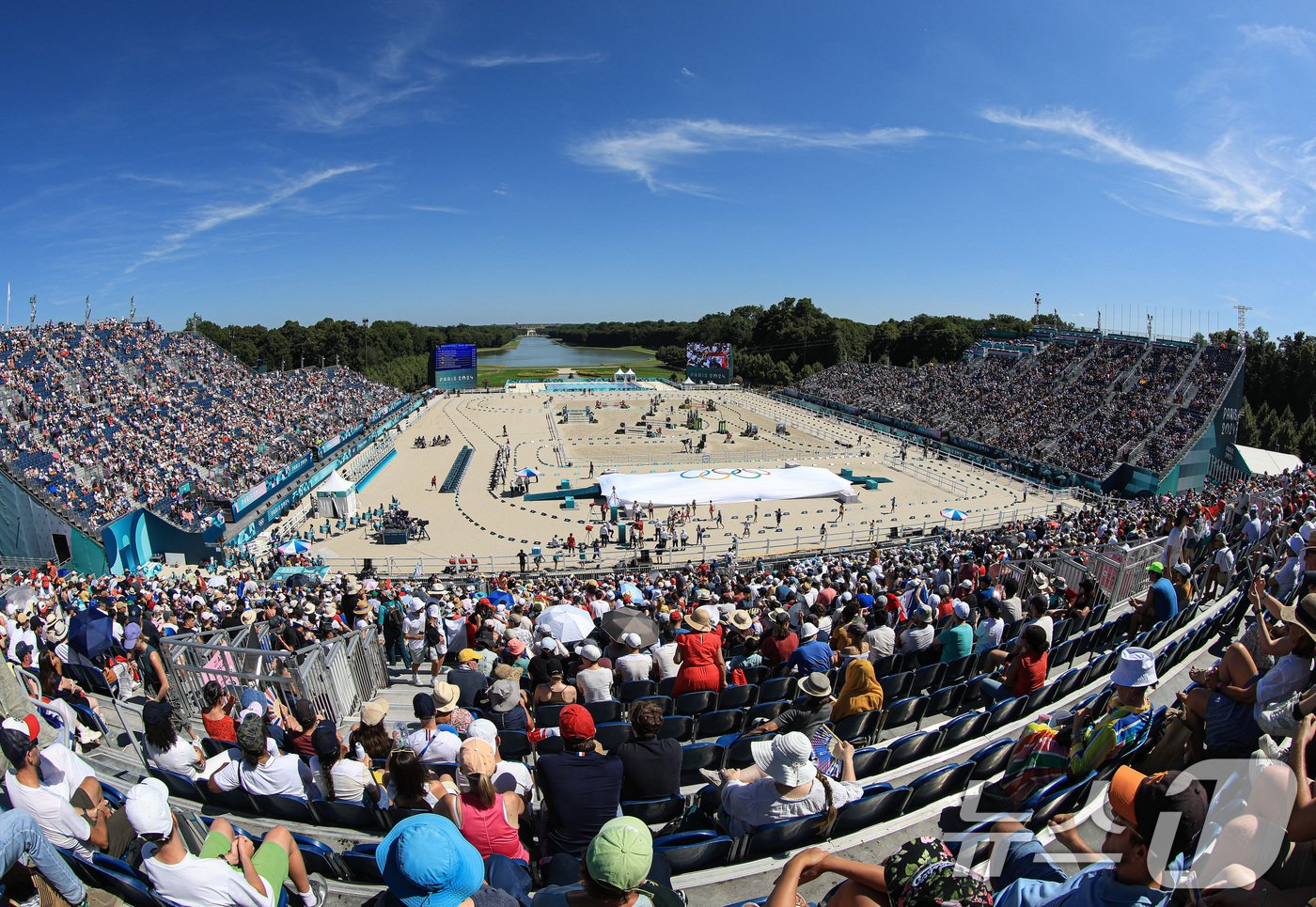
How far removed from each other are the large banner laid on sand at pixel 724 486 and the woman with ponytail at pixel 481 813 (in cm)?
3078

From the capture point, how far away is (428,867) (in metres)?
3.14

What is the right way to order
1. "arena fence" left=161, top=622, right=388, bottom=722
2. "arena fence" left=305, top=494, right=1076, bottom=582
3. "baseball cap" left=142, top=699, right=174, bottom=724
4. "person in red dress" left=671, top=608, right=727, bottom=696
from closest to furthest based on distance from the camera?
"baseball cap" left=142, top=699, right=174, bottom=724 → "person in red dress" left=671, top=608, right=727, bottom=696 → "arena fence" left=161, top=622, right=388, bottom=722 → "arena fence" left=305, top=494, right=1076, bottom=582

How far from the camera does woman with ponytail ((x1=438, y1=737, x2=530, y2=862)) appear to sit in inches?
169

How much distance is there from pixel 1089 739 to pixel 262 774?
599 centimetres

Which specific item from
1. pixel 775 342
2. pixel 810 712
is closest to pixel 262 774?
pixel 810 712

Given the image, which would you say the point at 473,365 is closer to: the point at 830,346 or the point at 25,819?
the point at 830,346

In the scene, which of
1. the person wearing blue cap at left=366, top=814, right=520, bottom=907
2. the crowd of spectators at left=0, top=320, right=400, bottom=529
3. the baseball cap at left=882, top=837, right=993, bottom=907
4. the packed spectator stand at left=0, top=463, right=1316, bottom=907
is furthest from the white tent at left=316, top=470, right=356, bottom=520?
the baseball cap at left=882, top=837, right=993, bottom=907

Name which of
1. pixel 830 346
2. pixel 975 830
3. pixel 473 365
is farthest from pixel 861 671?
pixel 830 346

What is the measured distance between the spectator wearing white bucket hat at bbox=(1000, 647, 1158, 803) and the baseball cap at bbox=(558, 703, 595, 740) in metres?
2.89

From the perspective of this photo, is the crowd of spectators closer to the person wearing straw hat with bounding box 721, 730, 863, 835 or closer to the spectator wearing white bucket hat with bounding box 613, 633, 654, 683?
the spectator wearing white bucket hat with bounding box 613, 633, 654, 683

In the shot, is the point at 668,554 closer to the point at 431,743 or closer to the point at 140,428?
the point at 431,743

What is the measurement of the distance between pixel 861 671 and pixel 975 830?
193 cm

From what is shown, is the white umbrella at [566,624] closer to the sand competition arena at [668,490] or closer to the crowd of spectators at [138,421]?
the sand competition arena at [668,490]

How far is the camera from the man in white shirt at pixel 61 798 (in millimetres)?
4488
